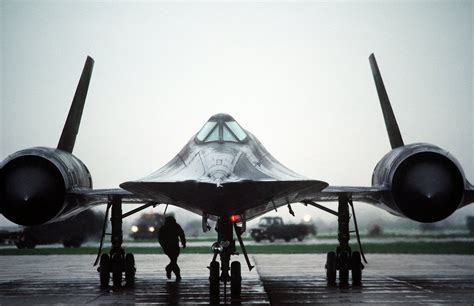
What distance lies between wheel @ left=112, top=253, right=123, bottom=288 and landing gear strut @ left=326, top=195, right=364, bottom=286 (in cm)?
364

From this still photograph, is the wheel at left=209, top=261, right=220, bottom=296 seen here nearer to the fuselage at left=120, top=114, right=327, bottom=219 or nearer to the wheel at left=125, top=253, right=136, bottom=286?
the fuselage at left=120, top=114, right=327, bottom=219

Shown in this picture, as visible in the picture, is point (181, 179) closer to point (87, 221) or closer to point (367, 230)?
point (367, 230)

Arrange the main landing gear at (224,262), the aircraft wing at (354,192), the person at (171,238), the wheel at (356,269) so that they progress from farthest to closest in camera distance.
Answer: the person at (171,238), the wheel at (356,269), the aircraft wing at (354,192), the main landing gear at (224,262)

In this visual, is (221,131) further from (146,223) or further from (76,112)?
(146,223)

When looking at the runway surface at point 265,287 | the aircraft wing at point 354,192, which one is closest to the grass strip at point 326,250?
the runway surface at point 265,287

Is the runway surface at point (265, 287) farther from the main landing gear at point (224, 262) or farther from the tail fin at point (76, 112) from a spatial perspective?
the tail fin at point (76, 112)

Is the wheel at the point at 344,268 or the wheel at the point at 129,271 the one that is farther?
the wheel at the point at 129,271

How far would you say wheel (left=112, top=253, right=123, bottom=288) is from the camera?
403 inches

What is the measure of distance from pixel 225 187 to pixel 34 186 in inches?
158

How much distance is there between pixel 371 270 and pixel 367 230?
29.6ft

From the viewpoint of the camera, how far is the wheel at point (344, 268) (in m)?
10.3

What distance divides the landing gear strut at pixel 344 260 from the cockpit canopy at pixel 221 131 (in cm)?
272

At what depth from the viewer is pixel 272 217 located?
32281mm

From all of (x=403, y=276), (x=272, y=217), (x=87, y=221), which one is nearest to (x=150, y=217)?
(x=272, y=217)
